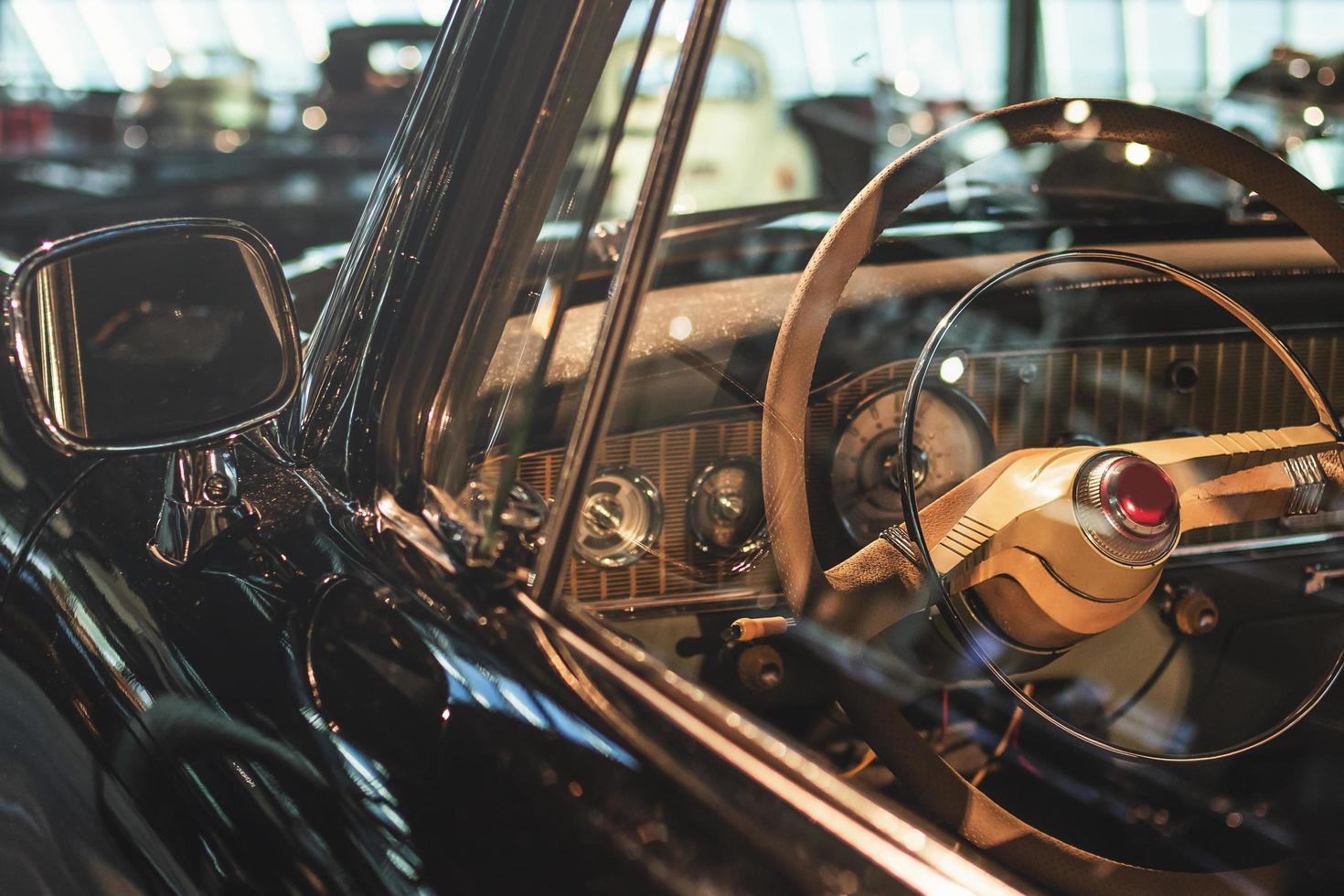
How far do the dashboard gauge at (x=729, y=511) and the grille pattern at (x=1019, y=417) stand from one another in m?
0.01

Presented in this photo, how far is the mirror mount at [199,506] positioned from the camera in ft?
3.98

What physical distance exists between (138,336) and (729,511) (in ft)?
2.29

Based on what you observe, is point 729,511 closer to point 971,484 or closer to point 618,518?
point 618,518

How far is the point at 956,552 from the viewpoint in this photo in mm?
1218

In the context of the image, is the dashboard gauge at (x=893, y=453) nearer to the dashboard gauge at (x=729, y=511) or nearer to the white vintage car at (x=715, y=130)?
the dashboard gauge at (x=729, y=511)

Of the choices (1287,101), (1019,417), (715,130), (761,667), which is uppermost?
(1287,101)

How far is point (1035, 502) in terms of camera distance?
121 centimetres

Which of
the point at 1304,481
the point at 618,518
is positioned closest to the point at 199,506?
the point at 618,518

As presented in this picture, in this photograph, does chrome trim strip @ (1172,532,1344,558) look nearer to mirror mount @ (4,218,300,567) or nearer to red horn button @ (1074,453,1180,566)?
red horn button @ (1074,453,1180,566)

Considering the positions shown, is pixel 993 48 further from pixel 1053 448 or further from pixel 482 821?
pixel 482 821

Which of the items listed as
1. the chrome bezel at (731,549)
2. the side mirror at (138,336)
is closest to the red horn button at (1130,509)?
the chrome bezel at (731,549)

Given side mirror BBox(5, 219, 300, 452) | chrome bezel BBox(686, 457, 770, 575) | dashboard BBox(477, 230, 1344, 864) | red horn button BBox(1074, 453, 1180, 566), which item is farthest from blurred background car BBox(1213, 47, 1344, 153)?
side mirror BBox(5, 219, 300, 452)

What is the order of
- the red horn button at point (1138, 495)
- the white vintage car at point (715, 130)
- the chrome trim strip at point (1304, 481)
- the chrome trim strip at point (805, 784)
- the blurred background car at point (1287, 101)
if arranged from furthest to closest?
the blurred background car at point (1287, 101) → the chrome trim strip at point (1304, 481) → the red horn button at point (1138, 495) → the white vintage car at point (715, 130) → the chrome trim strip at point (805, 784)

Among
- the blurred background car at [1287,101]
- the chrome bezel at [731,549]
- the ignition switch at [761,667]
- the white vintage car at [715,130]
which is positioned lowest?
the ignition switch at [761,667]
